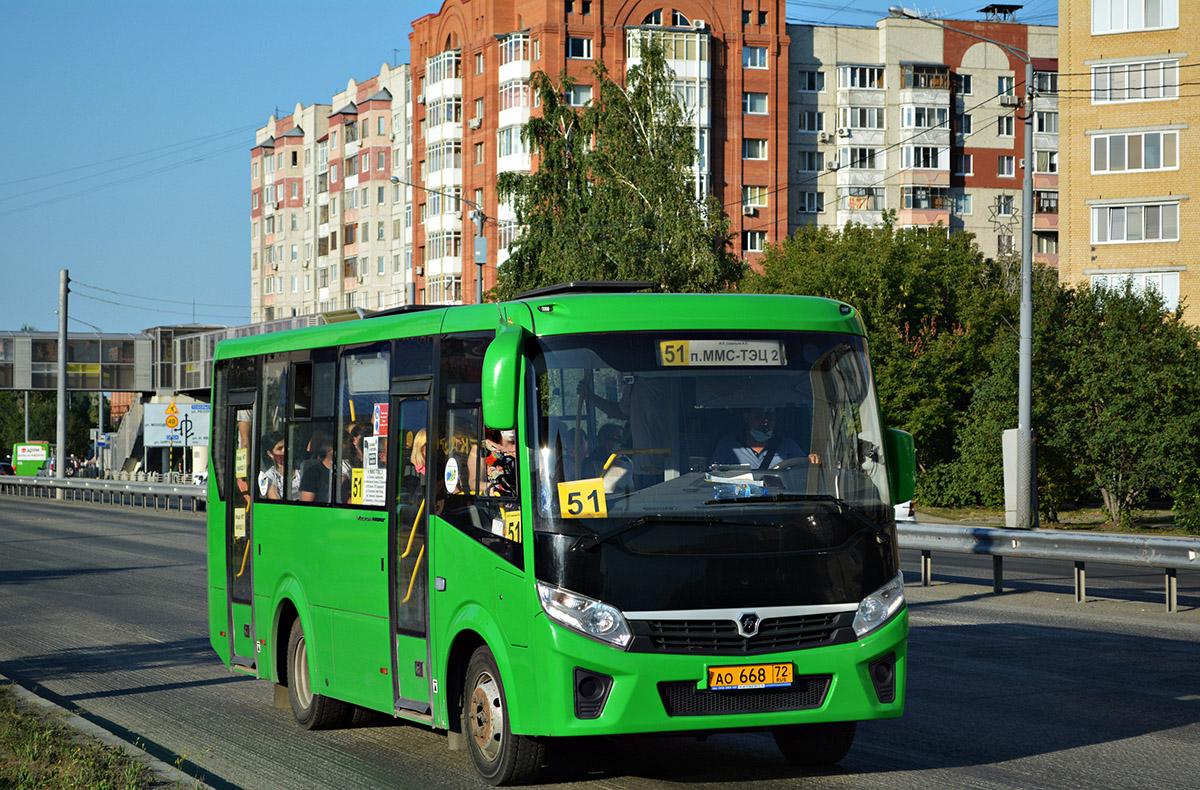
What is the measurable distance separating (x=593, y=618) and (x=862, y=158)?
8606 cm

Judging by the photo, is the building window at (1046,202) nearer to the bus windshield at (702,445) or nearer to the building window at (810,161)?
the building window at (810,161)

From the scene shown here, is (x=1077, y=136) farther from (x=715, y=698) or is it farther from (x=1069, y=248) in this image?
(x=715, y=698)

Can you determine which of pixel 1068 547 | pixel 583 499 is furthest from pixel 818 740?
pixel 1068 547

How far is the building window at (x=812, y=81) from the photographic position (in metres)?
89.5

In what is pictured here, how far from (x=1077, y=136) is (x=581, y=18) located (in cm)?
3195

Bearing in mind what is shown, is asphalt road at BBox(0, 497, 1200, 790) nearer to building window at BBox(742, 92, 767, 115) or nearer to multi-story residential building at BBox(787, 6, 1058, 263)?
building window at BBox(742, 92, 767, 115)

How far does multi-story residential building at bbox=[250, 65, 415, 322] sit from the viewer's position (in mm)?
104000

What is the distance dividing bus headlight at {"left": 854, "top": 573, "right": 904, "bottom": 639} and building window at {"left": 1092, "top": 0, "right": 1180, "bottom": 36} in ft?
177

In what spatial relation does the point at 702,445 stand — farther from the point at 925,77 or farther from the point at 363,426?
the point at 925,77

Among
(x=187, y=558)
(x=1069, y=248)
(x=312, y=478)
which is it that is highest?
(x=1069, y=248)

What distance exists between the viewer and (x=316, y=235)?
394 ft

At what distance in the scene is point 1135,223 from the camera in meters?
56.6

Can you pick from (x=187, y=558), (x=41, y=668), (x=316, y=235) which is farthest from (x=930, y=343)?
(x=316, y=235)

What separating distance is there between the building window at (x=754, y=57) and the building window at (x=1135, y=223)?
103ft
